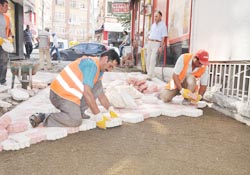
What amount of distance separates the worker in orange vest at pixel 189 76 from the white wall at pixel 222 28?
0.41 m

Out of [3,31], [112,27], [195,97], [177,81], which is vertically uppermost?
[112,27]

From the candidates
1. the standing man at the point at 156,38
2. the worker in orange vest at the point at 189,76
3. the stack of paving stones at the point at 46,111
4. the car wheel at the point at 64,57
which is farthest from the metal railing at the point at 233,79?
the car wheel at the point at 64,57

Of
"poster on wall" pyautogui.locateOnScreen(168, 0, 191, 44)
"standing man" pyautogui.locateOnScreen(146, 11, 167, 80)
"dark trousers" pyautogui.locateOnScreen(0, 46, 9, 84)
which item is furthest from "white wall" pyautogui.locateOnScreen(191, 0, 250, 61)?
"dark trousers" pyautogui.locateOnScreen(0, 46, 9, 84)

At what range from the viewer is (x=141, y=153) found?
8.61ft

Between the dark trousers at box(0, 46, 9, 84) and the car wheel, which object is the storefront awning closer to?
the car wheel

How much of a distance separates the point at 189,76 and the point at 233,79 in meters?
0.73

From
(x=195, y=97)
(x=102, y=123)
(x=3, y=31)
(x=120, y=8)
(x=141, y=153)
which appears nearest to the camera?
(x=141, y=153)

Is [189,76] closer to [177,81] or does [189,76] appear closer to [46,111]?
[177,81]

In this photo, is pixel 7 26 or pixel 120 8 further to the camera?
pixel 120 8

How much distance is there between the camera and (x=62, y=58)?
17.8 metres

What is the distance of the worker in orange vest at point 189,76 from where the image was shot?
4.38m

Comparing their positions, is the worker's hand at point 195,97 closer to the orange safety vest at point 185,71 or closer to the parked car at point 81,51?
the orange safety vest at point 185,71

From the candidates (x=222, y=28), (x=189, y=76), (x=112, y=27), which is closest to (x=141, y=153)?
(x=189, y=76)

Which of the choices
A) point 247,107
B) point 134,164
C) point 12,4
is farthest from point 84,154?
point 12,4
